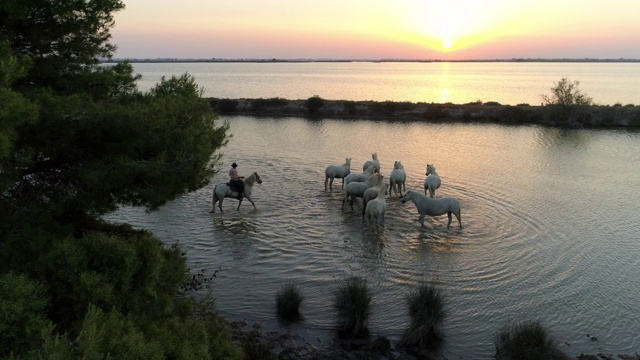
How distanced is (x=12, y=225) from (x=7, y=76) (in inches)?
102

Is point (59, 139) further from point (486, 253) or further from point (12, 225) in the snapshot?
point (486, 253)

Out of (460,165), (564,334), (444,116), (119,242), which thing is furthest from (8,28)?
(444,116)

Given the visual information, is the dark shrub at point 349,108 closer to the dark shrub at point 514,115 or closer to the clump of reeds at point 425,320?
the dark shrub at point 514,115

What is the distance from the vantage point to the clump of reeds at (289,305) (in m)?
9.91

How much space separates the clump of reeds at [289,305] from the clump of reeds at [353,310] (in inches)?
32.2

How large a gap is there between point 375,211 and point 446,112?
34.1 m

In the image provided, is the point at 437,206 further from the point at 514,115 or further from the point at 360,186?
the point at 514,115

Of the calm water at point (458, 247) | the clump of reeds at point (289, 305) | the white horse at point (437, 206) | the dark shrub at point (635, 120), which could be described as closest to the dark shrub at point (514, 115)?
the dark shrub at point (635, 120)

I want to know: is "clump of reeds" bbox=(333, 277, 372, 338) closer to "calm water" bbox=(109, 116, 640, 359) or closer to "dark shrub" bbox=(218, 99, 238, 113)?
"calm water" bbox=(109, 116, 640, 359)

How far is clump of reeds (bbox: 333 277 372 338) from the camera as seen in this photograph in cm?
930

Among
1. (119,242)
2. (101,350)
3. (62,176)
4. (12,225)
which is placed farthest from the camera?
(62,176)

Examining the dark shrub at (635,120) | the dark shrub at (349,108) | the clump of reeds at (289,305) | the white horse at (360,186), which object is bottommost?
the clump of reeds at (289,305)

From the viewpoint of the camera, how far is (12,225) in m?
6.84

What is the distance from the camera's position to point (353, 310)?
31.0ft
